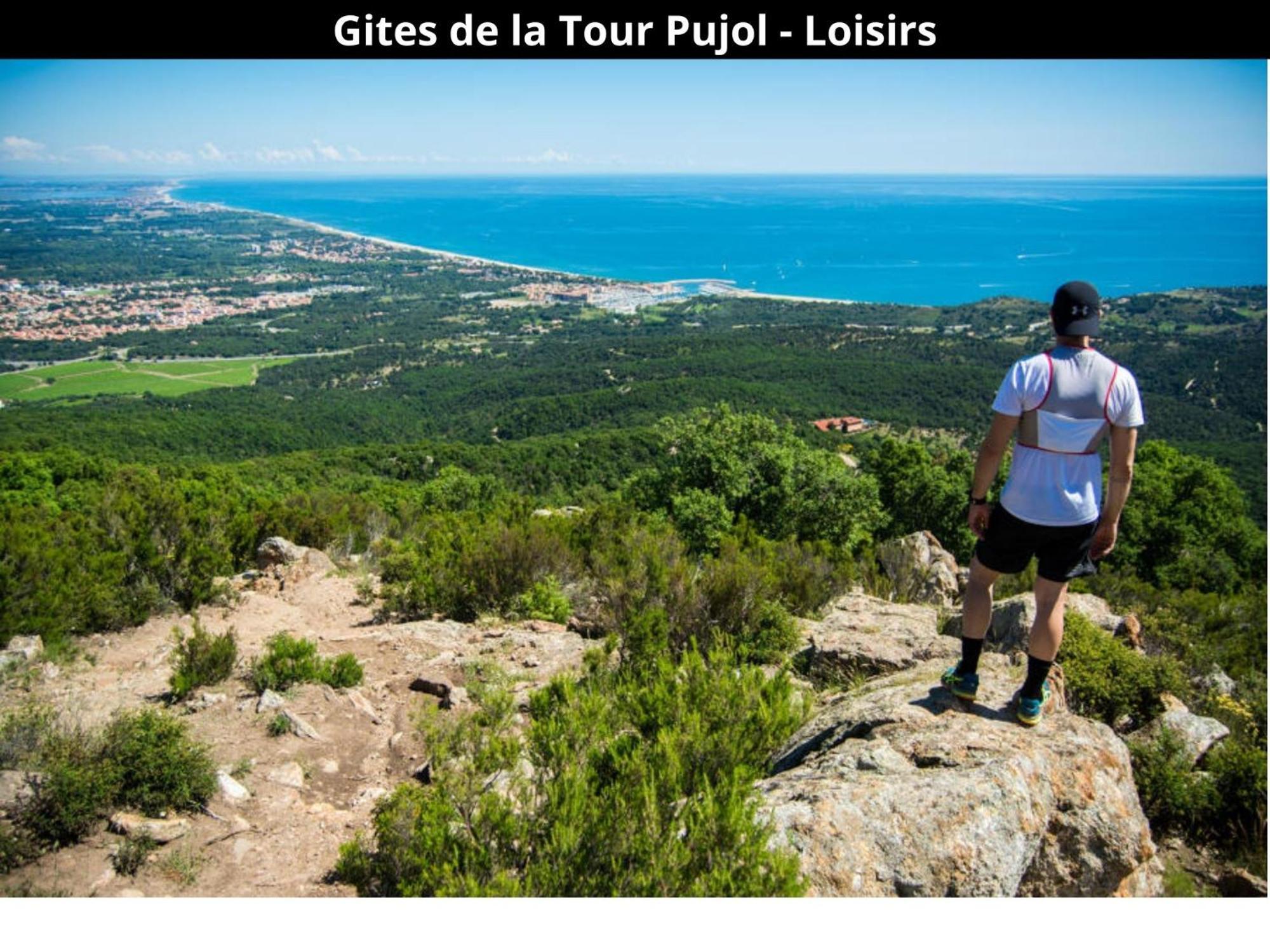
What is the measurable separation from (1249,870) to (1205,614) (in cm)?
753

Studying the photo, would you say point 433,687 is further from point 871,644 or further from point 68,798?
point 871,644

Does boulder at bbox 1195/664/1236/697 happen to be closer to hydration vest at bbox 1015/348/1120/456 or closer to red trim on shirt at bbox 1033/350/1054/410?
hydration vest at bbox 1015/348/1120/456

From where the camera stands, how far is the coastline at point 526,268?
9444 centimetres

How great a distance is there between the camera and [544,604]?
5523mm

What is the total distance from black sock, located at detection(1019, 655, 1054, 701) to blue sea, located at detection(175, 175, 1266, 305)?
244 ft

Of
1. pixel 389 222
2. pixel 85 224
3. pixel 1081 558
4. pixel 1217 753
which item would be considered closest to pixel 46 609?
pixel 1081 558

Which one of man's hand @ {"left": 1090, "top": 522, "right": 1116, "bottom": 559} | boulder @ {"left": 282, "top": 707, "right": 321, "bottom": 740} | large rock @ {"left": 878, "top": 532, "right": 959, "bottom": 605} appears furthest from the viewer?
large rock @ {"left": 878, "top": 532, "right": 959, "bottom": 605}

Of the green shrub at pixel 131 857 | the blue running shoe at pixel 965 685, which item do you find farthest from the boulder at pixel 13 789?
the blue running shoe at pixel 965 685

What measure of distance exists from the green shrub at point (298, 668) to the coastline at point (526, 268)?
89.1m

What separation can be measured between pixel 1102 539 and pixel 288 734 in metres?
3.54

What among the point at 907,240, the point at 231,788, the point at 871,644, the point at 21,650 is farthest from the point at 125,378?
the point at 907,240

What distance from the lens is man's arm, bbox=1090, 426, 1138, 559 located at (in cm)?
230

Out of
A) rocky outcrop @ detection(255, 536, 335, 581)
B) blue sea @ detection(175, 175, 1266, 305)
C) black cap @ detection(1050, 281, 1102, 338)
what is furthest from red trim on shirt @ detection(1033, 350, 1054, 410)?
blue sea @ detection(175, 175, 1266, 305)
